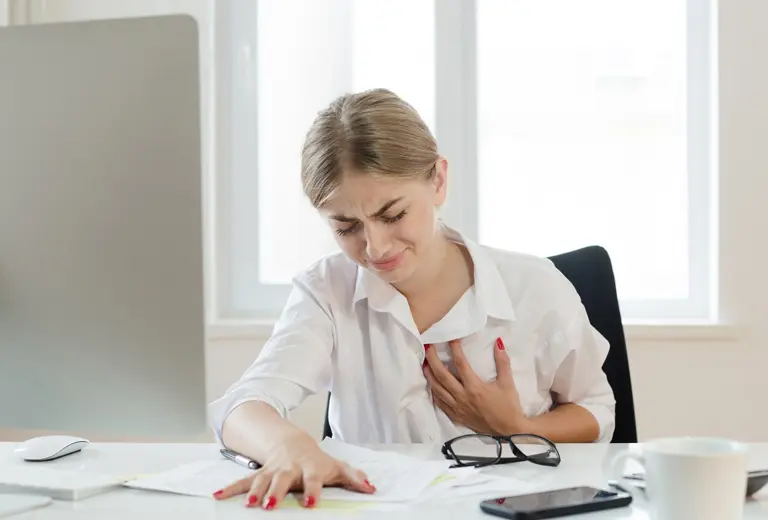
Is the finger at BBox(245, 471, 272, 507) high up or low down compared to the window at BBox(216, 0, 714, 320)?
down

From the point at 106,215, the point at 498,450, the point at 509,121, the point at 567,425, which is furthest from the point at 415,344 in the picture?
the point at 509,121

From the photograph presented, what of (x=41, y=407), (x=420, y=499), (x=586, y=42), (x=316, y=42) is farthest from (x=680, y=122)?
(x=41, y=407)

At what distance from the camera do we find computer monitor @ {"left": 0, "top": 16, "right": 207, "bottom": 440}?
82cm

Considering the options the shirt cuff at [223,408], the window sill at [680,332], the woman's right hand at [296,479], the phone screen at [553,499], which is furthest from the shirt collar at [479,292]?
the window sill at [680,332]

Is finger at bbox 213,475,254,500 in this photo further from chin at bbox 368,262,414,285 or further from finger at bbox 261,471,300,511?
chin at bbox 368,262,414,285

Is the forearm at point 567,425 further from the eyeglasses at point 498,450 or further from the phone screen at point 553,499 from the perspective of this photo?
the phone screen at point 553,499

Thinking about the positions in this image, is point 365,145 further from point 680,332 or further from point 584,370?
point 680,332

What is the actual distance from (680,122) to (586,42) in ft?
1.13

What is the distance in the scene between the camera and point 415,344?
1500mm

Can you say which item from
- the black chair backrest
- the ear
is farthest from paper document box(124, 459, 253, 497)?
the black chair backrest

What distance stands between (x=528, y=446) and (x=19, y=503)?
625 mm

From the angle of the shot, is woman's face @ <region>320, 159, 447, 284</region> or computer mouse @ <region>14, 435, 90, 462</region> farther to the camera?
woman's face @ <region>320, 159, 447, 284</region>

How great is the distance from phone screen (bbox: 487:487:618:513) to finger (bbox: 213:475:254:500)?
27 centimetres

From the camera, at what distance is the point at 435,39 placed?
266cm
